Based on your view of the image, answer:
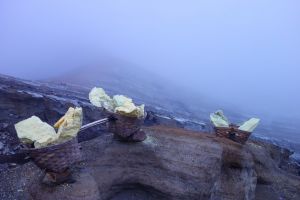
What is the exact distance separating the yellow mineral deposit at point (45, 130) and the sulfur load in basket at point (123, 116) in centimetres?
81

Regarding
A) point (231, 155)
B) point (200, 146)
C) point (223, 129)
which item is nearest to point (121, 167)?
point (200, 146)

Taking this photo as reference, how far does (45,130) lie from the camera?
255cm

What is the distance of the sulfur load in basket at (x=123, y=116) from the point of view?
3.48 metres

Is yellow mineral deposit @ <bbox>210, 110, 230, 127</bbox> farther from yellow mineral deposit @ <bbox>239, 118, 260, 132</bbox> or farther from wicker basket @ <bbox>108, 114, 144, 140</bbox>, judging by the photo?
wicker basket @ <bbox>108, 114, 144, 140</bbox>

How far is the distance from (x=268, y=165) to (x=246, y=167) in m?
0.88

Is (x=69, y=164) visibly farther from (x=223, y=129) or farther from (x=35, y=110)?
(x=35, y=110)

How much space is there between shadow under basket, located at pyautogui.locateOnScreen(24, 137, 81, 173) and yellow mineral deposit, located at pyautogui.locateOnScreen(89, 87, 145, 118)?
849 millimetres

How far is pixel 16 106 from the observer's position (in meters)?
5.09

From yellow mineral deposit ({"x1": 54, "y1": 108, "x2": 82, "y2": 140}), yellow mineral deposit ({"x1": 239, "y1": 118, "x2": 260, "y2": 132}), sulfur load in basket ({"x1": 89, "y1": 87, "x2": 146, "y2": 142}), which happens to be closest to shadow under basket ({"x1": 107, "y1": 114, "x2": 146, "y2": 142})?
sulfur load in basket ({"x1": 89, "y1": 87, "x2": 146, "y2": 142})

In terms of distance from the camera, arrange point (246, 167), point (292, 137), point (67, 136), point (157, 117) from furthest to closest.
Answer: point (292, 137) → point (157, 117) → point (246, 167) → point (67, 136)

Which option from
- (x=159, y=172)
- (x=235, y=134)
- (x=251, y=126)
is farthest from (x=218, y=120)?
(x=159, y=172)

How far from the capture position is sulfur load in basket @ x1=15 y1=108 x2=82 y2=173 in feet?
8.10

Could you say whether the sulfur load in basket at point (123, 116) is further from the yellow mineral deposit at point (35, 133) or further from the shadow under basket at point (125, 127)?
the yellow mineral deposit at point (35, 133)

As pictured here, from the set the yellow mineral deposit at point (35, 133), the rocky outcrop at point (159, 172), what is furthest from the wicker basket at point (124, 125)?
the yellow mineral deposit at point (35, 133)
